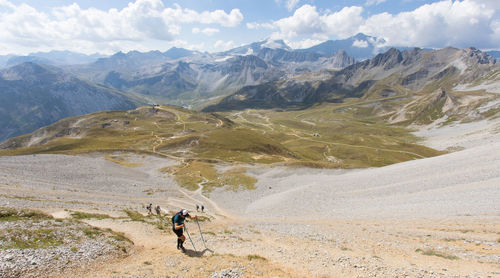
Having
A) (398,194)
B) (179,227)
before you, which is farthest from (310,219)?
(179,227)

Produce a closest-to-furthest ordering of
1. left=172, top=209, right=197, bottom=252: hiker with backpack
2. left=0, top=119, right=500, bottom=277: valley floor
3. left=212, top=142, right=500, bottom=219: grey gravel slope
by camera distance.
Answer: left=0, top=119, right=500, bottom=277: valley floor < left=172, top=209, right=197, bottom=252: hiker with backpack < left=212, top=142, right=500, bottom=219: grey gravel slope

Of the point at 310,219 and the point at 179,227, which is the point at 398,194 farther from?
the point at 179,227

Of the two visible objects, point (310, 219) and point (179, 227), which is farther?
point (310, 219)

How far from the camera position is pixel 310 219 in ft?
141

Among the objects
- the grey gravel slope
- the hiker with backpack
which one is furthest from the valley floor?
the hiker with backpack

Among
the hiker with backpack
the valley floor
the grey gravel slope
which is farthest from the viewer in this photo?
the grey gravel slope

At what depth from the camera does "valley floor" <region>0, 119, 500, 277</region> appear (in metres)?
17.4

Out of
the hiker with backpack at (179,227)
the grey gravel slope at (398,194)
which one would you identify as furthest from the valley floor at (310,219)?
the hiker with backpack at (179,227)

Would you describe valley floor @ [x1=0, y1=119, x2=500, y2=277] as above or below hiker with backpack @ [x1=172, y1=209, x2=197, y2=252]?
below

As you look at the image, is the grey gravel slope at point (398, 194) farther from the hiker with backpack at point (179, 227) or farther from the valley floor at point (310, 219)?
the hiker with backpack at point (179, 227)

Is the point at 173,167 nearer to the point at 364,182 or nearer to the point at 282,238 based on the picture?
the point at 364,182

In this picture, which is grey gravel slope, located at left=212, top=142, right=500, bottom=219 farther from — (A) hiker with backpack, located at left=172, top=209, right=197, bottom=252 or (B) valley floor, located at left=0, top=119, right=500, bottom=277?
(A) hiker with backpack, located at left=172, top=209, right=197, bottom=252

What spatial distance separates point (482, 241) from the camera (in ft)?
76.0

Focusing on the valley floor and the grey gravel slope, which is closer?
the valley floor
